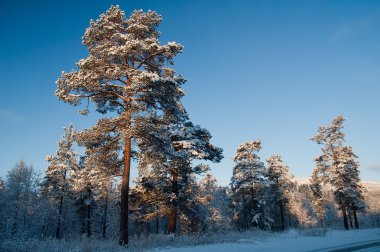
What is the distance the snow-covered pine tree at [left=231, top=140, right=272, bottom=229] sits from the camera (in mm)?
34588

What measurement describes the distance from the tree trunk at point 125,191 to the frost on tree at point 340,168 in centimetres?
3203

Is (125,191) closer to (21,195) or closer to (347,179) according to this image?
(347,179)

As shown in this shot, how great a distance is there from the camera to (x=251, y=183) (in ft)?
114

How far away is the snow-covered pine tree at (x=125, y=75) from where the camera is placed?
15.2 meters

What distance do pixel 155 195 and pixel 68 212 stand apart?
121ft

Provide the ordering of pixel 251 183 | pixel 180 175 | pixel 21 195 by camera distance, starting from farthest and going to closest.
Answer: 1. pixel 21 195
2. pixel 251 183
3. pixel 180 175

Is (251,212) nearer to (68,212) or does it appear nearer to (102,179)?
(102,179)

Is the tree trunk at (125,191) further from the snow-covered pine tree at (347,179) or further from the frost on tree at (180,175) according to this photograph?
the snow-covered pine tree at (347,179)

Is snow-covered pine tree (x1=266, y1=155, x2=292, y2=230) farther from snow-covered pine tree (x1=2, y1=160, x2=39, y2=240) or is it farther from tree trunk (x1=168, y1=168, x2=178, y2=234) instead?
snow-covered pine tree (x1=2, y1=160, x2=39, y2=240)

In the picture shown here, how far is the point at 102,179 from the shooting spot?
1661 cm

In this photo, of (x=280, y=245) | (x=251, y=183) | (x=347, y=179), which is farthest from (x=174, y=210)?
(x=347, y=179)

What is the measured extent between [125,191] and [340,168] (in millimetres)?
32976

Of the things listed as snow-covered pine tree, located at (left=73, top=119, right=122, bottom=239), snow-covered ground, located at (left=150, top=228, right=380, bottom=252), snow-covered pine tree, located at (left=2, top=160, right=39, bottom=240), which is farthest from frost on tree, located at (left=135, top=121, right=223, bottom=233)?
snow-covered pine tree, located at (left=2, top=160, right=39, bottom=240)

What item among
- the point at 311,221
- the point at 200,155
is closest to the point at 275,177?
the point at 200,155
